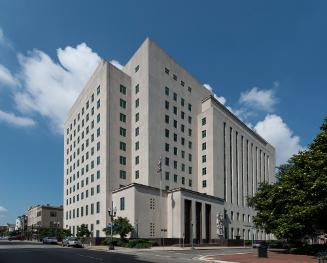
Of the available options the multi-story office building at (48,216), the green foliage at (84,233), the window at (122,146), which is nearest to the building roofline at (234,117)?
the window at (122,146)

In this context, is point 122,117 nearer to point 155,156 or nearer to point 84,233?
point 155,156

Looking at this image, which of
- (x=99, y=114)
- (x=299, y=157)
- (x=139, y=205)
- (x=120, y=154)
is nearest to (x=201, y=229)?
(x=139, y=205)

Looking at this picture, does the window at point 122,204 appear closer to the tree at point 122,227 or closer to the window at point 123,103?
the tree at point 122,227

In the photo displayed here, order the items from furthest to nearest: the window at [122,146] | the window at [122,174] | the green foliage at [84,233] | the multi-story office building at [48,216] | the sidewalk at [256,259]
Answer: the multi-story office building at [48,216]
the window at [122,146]
the window at [122,174]
the green foliage at [84,233]
the sidewalk at [256,259]

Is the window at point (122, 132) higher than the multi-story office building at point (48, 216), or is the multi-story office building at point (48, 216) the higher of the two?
the window at point (122, 132)

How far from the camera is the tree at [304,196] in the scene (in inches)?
1437

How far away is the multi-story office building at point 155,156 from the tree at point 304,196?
87.2ft

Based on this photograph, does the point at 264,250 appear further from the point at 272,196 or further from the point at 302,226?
the point at 272,196

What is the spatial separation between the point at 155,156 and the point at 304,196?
4271cm

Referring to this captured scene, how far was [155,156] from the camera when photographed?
78.2 meters

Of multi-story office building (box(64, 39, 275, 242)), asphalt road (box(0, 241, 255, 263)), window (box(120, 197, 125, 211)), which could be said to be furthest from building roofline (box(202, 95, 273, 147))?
asphalt road (box(0, 241, 255, 263))

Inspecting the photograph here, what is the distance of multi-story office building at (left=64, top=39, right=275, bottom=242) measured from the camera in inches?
2869

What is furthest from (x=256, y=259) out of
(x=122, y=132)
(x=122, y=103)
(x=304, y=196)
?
(x=122, y=103)

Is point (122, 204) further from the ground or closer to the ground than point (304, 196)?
closer to the ground
